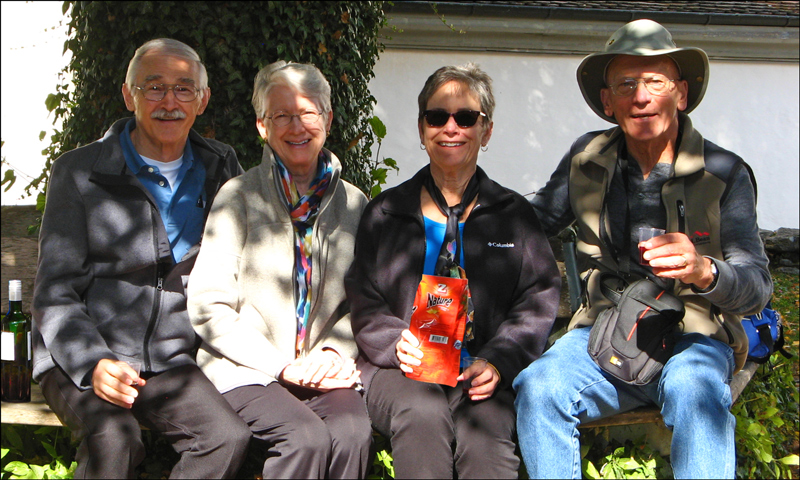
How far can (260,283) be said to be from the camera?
2990 millimetres

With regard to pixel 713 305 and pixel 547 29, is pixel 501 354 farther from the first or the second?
pixel 547 29

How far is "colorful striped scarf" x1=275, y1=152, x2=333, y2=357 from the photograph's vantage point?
3.06m

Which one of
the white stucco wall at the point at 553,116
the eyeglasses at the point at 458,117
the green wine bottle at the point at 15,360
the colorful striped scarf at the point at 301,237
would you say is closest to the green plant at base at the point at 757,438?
the colorful striped scarf at the point at 301,237

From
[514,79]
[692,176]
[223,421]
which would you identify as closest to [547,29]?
[514,79]

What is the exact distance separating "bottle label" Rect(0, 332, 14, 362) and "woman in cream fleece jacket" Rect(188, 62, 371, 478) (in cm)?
98

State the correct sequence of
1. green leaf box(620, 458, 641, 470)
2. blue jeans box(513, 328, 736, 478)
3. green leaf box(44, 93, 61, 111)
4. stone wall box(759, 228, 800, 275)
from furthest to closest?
stone wall box(759, 228, 800, 275) < green leaf box(44, 93, 61, 111) < green leaf box(620, 458, 641, 470) < blue jeans box(513, 328, 736, 478)

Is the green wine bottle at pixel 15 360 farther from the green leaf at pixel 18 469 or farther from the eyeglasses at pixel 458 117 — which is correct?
the eyeglasses at pixel 458 117

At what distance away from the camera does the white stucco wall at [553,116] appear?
26.9ft

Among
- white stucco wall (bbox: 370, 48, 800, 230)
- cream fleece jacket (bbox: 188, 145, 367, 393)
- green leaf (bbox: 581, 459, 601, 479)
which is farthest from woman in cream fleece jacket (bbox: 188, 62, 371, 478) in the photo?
white stucco wall (bbox: 370, 48, 800, 230)

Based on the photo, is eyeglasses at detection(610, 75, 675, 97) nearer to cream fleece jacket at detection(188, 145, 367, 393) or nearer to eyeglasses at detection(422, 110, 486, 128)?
eyeglasses at detection(422, 110, 486, 128)

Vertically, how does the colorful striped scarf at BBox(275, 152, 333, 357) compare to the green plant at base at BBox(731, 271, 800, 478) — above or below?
above

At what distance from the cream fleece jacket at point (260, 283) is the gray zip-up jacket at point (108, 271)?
0.18 m

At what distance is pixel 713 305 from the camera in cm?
293

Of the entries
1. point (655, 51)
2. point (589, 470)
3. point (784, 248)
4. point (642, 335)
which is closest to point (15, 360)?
point (589, 470)
